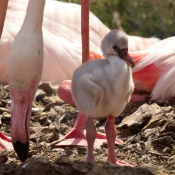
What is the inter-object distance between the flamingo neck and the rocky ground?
26.4 inches

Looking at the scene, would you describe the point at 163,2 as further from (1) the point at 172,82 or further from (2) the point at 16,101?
(2) the point at 16,101

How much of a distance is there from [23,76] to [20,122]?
249 millimetres

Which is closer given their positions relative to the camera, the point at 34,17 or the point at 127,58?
the point at 127,58

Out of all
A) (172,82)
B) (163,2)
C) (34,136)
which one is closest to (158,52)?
(172,82)

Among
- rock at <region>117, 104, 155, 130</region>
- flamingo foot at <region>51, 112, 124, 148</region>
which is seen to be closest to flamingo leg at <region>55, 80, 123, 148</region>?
flamingo foot at <region>51, 112, 124, 148</region>

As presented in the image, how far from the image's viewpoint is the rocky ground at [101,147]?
2.68 meters

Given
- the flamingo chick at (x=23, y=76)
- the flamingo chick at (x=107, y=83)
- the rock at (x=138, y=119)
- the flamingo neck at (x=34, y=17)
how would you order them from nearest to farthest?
the flamingo chick at (x=107, y=83) → the flamingo chick at (x=23, y=76) → the flamingo neck at (x=34, y=17) → the rock at (x=138, y=119)

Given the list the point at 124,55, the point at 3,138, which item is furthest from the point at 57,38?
the point at 124,55

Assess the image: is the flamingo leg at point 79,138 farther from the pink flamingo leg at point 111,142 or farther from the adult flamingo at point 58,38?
the adult flamingo at point 58,38

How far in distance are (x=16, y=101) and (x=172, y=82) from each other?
5.19 feet

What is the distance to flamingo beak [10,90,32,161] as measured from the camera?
300 centimetres

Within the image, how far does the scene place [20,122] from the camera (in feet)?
9.97

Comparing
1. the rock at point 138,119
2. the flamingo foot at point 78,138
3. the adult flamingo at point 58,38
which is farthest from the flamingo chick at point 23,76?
the adult flamingo at point 58,38

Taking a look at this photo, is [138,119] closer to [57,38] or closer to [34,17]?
[34,17]
